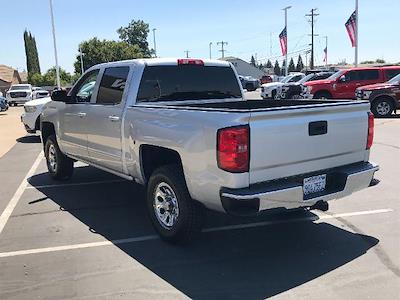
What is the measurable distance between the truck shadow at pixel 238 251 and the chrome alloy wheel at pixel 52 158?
181cm

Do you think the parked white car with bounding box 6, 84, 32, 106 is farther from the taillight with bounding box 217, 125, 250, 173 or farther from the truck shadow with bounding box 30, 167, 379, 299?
the taillight with bounding box 217, 125, 250, 173

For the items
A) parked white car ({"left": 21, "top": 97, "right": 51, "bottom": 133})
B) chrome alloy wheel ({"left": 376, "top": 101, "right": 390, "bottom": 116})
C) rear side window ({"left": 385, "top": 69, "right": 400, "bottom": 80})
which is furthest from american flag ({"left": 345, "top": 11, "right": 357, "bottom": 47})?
parked white car ({"left": 21, "top": 97, "right": 51, "bottom": 133})

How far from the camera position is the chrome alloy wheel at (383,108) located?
18453mm

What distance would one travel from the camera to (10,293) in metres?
4.08

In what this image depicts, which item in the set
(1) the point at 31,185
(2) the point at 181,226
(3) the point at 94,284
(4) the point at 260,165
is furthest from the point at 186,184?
(1) the point at 31,185

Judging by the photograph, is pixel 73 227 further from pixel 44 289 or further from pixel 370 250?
pixel 370 250

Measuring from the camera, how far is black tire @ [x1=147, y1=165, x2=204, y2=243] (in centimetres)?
482

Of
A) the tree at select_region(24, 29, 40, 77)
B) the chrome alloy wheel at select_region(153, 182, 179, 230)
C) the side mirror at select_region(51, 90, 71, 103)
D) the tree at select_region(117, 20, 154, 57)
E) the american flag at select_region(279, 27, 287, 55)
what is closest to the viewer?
the chrome alloy wheel at select_region(153, 182, 179, 230)

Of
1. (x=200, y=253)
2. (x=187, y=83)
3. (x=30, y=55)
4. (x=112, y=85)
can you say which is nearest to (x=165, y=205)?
(x=200, y=253)

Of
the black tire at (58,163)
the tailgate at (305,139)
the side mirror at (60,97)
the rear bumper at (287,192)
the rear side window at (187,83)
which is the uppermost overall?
the rear side window at (187,83)

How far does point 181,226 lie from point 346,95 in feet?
58.8

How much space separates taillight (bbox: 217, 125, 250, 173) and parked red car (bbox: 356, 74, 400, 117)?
50.7ft

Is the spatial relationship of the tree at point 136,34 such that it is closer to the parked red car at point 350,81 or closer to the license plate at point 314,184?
the parked red car at point 350,81

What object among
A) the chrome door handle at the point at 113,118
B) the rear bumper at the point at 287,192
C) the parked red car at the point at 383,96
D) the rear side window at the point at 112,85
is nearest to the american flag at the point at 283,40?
the parked red car at the point at 383,96
